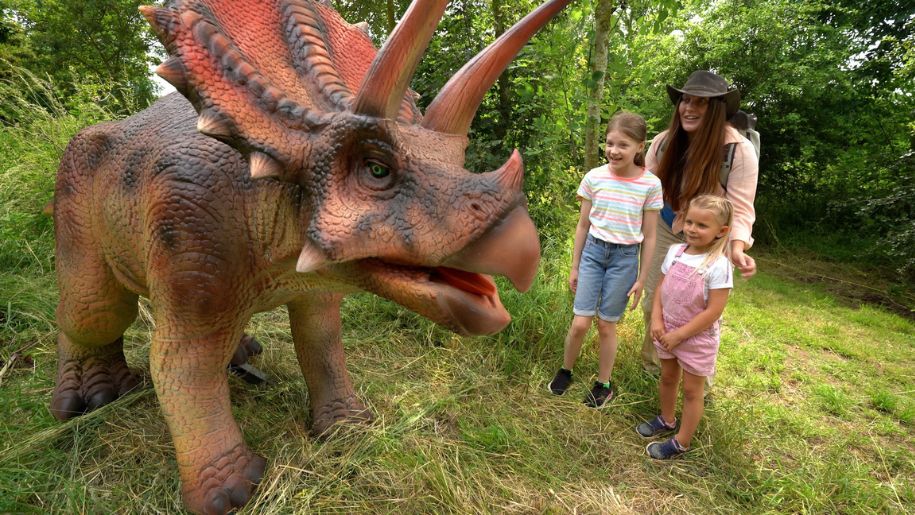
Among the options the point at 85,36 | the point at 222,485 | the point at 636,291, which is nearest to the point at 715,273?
the point at 636,291

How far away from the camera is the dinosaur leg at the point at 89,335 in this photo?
71.8 inches

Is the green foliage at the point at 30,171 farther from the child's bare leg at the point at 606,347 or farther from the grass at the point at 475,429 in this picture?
the child's bare leg at the point at 606,347

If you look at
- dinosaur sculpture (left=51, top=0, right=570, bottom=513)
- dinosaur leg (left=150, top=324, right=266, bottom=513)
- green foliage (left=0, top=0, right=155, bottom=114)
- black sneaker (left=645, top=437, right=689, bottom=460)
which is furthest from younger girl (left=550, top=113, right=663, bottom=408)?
green foliage (left=0, top=0, right=155, bottom=114)

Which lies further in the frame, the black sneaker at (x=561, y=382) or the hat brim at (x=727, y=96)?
the black sneaker at (x=561, y=382)

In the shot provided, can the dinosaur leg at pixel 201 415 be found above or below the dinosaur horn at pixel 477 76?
below

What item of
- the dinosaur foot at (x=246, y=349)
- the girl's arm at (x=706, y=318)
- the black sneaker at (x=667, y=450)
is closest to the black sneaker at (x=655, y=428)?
the black sneaker at (x=667, y=450)

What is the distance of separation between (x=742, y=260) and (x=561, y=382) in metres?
1.16

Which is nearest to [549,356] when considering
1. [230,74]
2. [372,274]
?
[372,274]

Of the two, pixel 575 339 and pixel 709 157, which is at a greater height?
pixel 709 157

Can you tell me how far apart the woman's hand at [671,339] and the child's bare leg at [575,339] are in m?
0.54

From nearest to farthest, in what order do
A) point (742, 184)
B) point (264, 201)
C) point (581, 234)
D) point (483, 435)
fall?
1. point (264, 201)
2. point (483, 435)
3. point (742, 184)
4. point (581, 234)

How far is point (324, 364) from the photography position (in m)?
2.11

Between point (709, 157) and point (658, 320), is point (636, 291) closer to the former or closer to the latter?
point (658, 320)

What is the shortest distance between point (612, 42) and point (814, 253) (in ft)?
16.7
